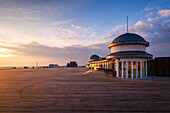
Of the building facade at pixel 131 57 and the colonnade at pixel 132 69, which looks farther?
the colonnade at pixel 132 69

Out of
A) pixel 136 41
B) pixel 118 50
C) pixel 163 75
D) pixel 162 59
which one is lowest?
pixel 163 75

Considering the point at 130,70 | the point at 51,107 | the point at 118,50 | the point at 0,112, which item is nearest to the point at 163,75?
the point at 130,70

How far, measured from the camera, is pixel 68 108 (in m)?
4.92

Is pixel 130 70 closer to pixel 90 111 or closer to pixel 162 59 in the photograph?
pixel 162 59

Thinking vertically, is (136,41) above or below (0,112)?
above

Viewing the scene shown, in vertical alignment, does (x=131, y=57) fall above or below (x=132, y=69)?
above

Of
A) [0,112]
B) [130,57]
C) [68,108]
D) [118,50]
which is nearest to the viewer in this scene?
[0,112]

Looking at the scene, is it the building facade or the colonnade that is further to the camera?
the colonnade

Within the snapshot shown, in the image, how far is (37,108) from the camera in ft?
16.2

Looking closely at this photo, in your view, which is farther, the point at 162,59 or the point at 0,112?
the point at 162,59

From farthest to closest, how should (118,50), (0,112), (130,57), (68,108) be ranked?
(118,50) < (130,57) < (68,108) < (0,112)

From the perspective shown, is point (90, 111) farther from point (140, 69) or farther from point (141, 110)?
point (140, 69)

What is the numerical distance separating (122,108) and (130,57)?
12.5m

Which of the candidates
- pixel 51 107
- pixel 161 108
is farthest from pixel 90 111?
pixel 161 108
